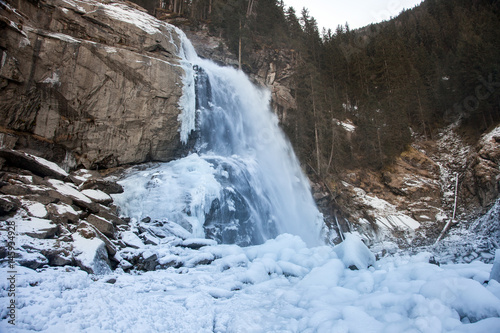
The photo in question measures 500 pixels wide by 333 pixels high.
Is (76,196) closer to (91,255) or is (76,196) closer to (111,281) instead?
(91,255)

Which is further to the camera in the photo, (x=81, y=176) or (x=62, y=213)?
(x=81, y=176)

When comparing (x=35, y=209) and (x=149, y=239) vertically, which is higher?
(x=35, y=209)

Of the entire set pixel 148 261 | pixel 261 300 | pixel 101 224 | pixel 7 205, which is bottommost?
pixel 148 261

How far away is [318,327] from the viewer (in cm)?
382

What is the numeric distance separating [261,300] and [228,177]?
9.41 metres

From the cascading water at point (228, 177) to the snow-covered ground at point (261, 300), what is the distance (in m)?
5.36

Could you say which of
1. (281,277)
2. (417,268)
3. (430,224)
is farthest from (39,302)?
(430,224)

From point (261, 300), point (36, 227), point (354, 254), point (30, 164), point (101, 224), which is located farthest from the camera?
point (30, 164)

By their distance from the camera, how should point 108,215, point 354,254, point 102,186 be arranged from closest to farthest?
point 354,254
point 108,215
point 102,186

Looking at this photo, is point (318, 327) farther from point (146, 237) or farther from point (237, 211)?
point (237, 211)

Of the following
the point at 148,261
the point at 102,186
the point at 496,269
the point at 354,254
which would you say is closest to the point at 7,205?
the point at 148,261

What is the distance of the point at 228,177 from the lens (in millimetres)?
14273

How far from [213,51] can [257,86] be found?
5.55 metres

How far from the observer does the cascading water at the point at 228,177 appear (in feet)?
38.8
